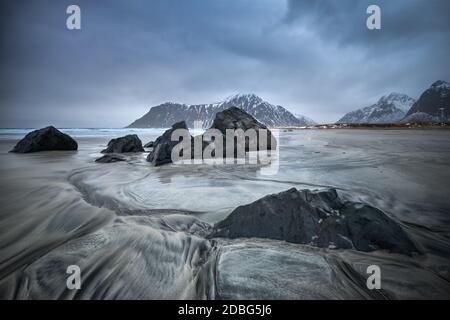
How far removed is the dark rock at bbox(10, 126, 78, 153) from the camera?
11523mm

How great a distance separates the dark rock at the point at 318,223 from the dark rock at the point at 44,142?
45.0ft

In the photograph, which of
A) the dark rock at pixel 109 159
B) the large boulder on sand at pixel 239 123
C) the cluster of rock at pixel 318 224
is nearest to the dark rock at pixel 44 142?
the dark rock at pixel 109 159

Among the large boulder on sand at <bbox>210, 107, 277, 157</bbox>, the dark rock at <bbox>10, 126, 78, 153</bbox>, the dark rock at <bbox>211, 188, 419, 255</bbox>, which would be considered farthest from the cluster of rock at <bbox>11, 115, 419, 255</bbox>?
the dark rock at <bbox>10, 126, 78, 153</bbox>

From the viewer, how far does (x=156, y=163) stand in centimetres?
789

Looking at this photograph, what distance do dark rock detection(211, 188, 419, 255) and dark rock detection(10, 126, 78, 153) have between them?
13.7 m

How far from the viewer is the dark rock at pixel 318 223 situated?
7.16 feet

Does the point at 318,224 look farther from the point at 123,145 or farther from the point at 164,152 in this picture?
the point at 123,145

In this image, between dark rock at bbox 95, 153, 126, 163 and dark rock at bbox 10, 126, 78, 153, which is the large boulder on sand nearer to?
dark rock at bbox 95, 153, 126, 163

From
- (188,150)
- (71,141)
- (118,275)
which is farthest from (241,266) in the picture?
(71,141)

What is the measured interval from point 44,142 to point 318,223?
48.8 feet

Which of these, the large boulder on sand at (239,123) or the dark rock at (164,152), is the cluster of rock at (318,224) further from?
the large boulder on sand at (239,123)

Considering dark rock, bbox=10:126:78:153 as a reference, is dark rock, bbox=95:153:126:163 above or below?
below

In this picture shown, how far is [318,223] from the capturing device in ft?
7.95
